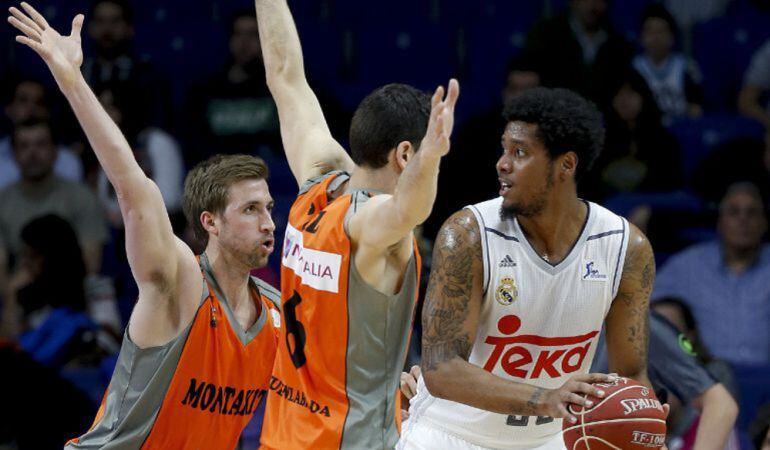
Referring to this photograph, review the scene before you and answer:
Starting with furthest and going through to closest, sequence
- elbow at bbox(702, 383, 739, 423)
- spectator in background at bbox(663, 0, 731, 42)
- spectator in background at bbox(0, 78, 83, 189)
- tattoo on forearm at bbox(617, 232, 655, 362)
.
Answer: spectator in background at bbox(663, 0, 731, 42)
spectator in background at bbox(0, 78, 83, 189)
elbow at bbox(702, 383, 739, 423)
tattoo on forearm at bbox(617, 232, 655, 362)

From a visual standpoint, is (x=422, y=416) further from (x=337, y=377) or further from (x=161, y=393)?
(x=161, y=393)

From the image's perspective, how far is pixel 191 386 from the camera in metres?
4.54

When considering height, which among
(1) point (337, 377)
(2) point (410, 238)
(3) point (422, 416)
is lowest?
(3) point (422, 416)

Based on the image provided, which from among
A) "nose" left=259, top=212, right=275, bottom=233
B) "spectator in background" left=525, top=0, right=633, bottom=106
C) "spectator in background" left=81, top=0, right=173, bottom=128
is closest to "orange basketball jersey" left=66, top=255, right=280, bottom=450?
"nose" left=259, top=212, right=275, bottom=233

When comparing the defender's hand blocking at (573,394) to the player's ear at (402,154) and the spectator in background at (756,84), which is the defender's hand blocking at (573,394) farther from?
the spectator in background at (756,84)

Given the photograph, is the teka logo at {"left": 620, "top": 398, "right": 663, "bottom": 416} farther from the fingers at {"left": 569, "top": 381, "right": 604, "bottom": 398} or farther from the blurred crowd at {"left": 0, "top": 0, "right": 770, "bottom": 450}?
the blurred crowd at {"left": 0, "top": 0, "right": 770, "bottom": 450}

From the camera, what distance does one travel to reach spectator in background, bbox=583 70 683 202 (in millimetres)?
8961

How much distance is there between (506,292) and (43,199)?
4.85 metres

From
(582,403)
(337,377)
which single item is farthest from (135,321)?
(582,403)

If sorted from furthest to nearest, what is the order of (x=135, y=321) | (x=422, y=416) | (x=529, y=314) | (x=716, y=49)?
(x=716, y=49) → (x=422, y=416) → (x=529, y=314) → (x=135, y=321)

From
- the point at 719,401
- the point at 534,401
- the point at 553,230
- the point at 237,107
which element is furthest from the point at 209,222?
the point at 237,107

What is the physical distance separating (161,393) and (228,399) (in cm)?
28

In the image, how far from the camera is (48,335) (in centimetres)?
771

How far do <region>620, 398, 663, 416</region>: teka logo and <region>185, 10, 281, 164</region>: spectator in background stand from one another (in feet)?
17.0
